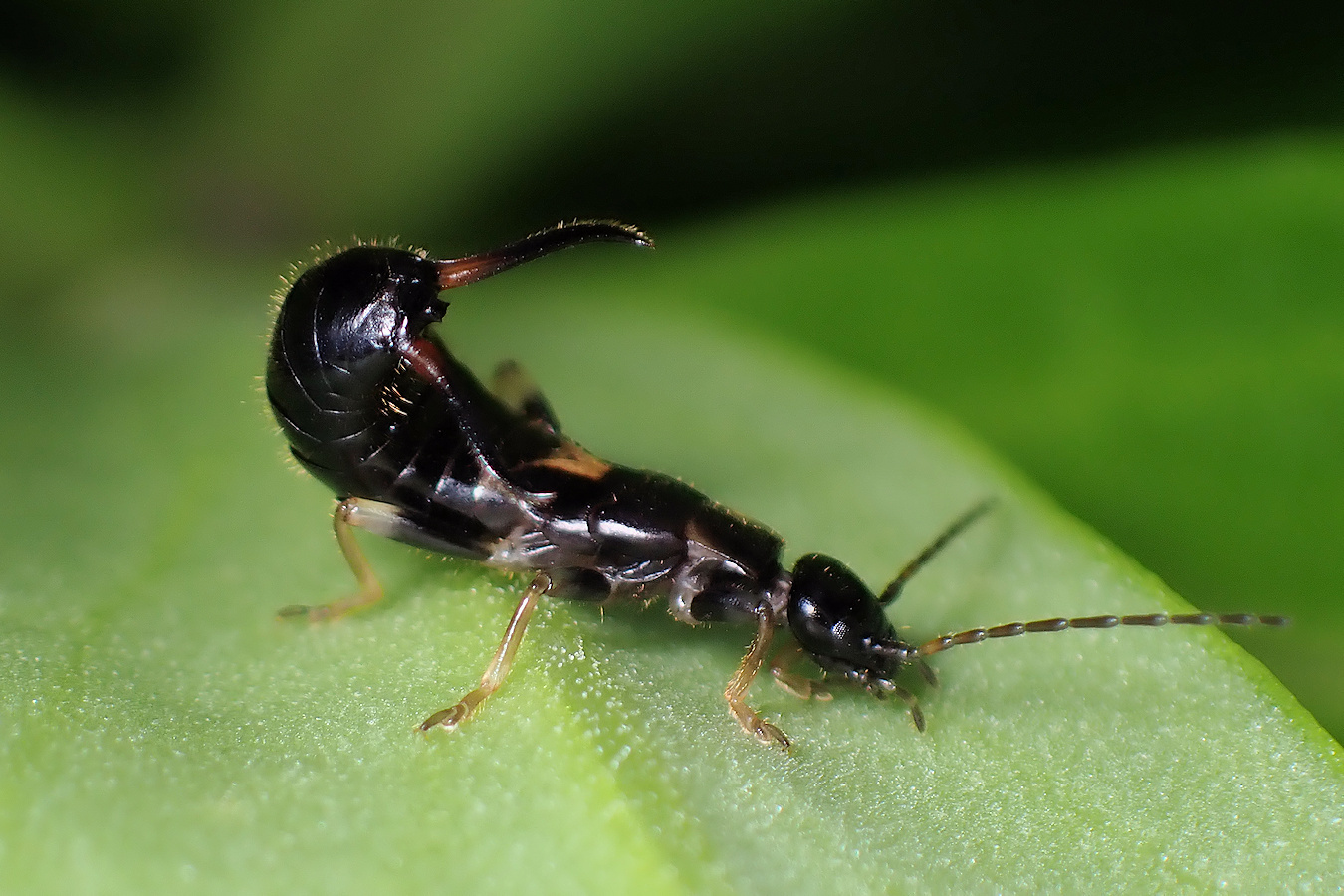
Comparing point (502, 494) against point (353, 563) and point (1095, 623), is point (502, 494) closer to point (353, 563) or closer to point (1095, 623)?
point (353, 563)

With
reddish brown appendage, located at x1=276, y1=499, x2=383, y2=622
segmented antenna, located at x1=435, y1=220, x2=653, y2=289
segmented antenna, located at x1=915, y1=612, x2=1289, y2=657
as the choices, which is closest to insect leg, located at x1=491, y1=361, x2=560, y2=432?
segmented antenna, located at x1=435, y1=220, x2=653, y2=289

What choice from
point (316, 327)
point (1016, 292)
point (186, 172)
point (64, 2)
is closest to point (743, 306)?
point (1016, 292)

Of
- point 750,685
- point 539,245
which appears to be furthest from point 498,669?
point 539,245

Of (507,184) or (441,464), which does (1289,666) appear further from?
(507,184)

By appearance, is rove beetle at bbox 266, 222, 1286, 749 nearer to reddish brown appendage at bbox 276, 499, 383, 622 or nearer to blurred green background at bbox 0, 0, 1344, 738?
reddish brown appendage at bbox 276, 499, 383, 622

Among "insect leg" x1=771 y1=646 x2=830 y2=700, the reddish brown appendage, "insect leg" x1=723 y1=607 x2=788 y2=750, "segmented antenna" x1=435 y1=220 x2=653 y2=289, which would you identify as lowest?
"insect leg" x1=771 y1=646 x2=830 y2=700
